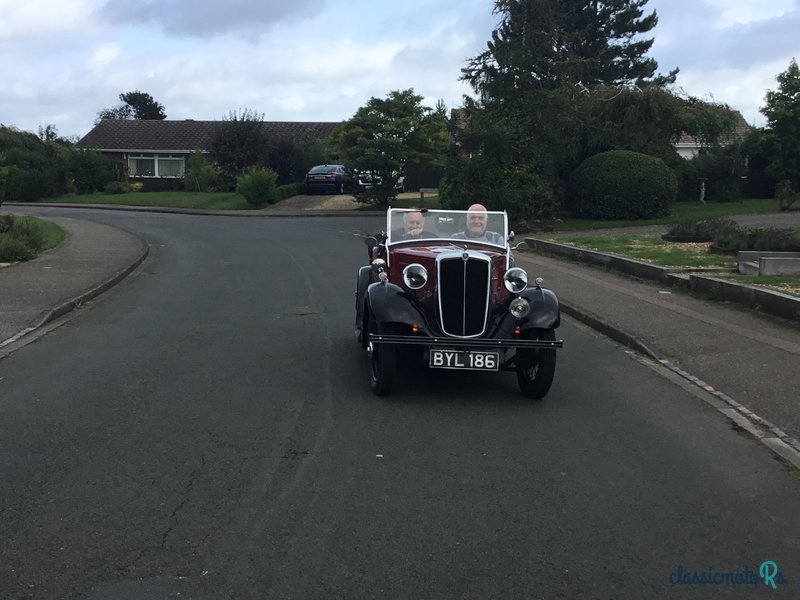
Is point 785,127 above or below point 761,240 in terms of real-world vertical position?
above

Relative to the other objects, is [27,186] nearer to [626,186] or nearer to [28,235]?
[28,235]

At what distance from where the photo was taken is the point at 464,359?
7.10 metres

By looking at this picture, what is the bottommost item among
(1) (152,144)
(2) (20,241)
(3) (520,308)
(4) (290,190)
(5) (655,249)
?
(5) (655,249)

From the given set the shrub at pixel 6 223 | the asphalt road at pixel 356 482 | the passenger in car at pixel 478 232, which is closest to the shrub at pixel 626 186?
the shrub at pixel 6 223

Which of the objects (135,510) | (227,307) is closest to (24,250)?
(227,307)

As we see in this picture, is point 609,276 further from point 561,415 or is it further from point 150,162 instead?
point 150,162

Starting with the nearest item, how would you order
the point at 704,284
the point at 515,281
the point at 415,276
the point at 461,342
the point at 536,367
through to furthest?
the point at 461,342
the point at 536,367
the point at 415,276
the point at 515,281
the point at 704,284

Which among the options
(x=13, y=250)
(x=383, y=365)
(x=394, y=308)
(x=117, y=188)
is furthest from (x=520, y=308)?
(x=117, y=188)

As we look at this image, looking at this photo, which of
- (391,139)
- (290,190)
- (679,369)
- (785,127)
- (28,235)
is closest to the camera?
(679,369)

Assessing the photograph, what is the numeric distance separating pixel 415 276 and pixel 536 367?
132cm

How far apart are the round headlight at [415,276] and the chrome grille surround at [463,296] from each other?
0.15 metres

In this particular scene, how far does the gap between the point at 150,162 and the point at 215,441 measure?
5382cm

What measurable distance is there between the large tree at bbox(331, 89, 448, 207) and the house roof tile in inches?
696

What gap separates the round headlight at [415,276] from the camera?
24.4ft
